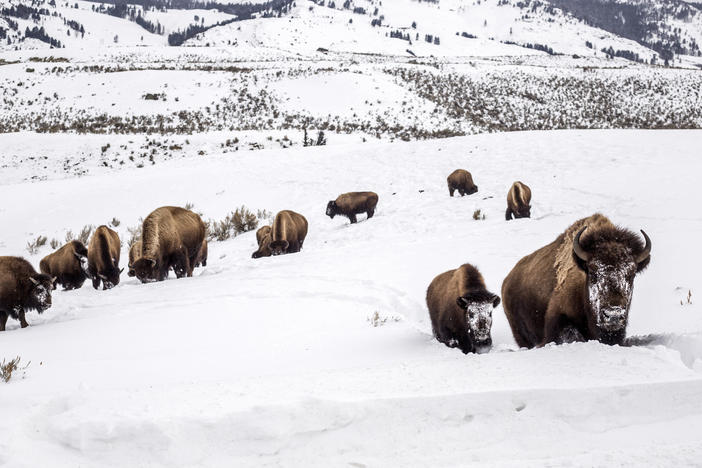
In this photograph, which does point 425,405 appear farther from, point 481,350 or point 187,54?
point 187,54

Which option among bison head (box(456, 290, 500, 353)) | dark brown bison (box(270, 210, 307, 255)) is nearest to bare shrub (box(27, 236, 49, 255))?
dark brown bison (box(270, 210, 307, 255))

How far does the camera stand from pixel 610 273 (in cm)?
324

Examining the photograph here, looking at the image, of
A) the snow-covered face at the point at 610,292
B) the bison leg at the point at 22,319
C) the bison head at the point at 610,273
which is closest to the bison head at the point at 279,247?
the bison leg at the point at 22,319

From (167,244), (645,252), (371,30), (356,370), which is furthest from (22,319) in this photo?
(371,30)

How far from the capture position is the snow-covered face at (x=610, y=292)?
3.17 meters

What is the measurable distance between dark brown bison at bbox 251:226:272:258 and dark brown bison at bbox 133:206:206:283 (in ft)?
5.32

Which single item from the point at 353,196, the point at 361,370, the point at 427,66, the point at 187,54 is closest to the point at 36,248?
the point at 353,196

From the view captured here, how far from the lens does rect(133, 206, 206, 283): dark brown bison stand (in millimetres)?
8594

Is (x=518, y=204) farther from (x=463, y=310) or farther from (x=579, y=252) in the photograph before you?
(x=579, y=252)

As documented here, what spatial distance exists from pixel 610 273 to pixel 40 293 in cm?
761

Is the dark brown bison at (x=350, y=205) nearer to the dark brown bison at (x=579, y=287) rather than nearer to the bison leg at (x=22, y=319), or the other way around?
the bison leg at (x=22, y=319)

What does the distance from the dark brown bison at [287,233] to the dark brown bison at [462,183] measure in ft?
18.6

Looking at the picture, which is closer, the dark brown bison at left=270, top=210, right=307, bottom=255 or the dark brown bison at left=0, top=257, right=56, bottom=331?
the dark brown bison at left=0, top=257, right=56, bottom=331

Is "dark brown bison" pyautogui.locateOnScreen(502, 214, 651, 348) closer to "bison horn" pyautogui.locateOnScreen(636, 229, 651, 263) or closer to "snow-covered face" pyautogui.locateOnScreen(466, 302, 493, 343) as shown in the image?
"bison horn" pyautogui.locateOnScreen(636, 229, 651, 263)
